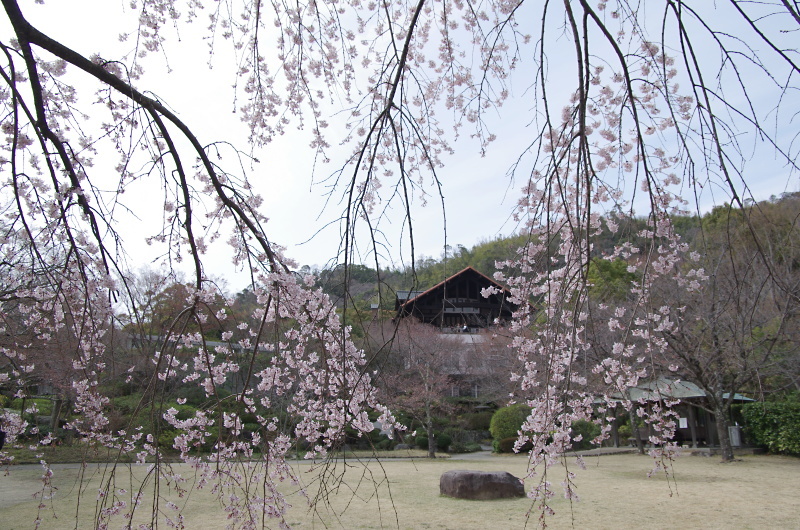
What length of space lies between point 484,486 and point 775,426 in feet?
23.0

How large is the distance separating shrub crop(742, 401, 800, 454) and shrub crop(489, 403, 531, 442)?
4367mm

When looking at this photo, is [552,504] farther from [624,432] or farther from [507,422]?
[624,432]

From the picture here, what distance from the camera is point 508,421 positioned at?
1270 cm

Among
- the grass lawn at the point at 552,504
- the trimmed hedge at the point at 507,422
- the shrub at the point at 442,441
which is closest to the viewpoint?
the grass lawn at the point at 552,504

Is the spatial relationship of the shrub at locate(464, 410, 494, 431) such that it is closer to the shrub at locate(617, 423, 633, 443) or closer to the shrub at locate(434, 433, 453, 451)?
the shrub at locate(434, 433, 453, 451)

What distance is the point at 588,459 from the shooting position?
10391mm

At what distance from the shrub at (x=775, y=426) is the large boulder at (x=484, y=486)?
19.1 ft

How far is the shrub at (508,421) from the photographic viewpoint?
12609 mm

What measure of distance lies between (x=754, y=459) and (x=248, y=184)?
33.8 ft

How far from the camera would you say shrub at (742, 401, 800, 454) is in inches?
373

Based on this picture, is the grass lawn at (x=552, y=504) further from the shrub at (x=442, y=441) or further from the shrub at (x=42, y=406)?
the shrub at (x=442, y=441)

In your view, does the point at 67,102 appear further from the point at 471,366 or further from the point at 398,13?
the point at 471,366

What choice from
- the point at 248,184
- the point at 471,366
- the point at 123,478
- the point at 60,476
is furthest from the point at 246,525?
the point at 471,366

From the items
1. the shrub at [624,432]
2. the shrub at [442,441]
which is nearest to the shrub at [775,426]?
the shrub at [624,432]
